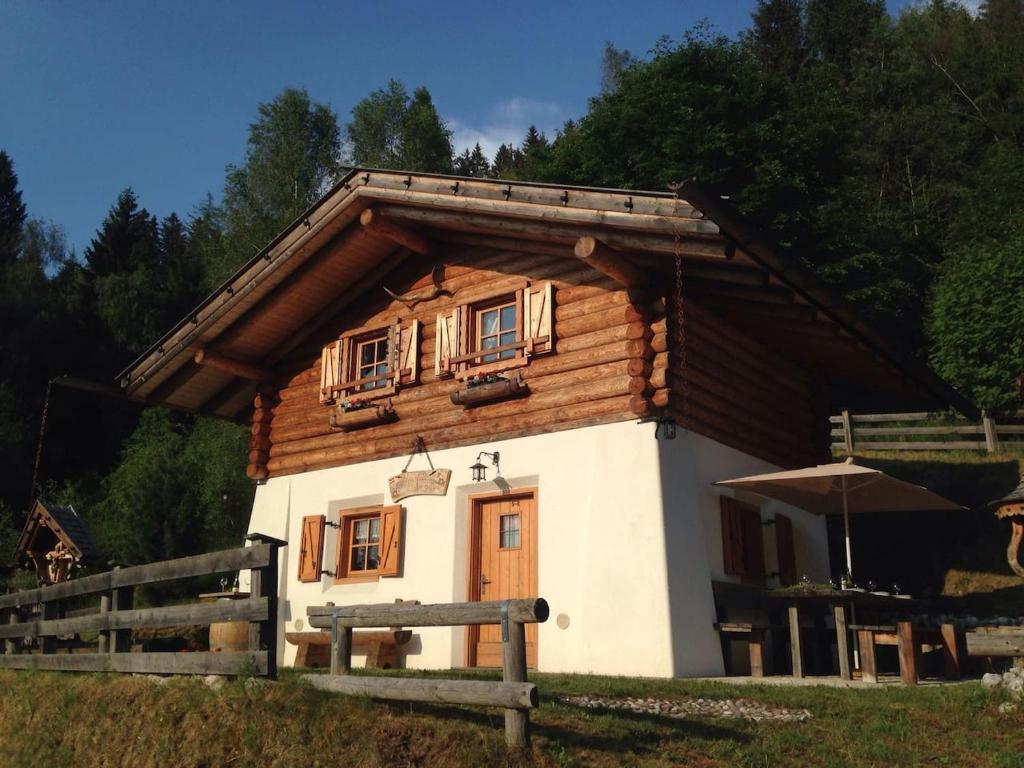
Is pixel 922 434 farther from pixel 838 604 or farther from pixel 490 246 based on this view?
pixel 490 246

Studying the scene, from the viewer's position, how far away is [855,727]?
6.84 metres

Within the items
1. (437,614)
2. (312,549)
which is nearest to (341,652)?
(437,614)

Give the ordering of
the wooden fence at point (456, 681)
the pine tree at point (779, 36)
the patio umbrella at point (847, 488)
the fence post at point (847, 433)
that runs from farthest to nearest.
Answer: the pine tree at point (779, 36) → the fence post at point (847, 433) → the patio umbrella at point (847, 488) → the wooden fence at point (456, 681)

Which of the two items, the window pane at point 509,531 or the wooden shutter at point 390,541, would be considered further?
the wooden shutter at point 390,541

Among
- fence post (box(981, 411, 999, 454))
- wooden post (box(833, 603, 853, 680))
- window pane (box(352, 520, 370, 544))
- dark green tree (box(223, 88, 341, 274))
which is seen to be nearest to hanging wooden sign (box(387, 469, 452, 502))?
window pane (box(352, 520, 370, 544))

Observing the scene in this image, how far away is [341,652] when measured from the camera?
7.11 metres

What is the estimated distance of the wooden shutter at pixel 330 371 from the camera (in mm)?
14477

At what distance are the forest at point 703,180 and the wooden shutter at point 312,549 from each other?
833cm

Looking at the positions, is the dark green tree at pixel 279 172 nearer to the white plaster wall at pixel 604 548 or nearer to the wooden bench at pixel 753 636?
the white plaster wall at pixel 604 548

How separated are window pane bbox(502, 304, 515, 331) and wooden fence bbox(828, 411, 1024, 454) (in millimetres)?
11000

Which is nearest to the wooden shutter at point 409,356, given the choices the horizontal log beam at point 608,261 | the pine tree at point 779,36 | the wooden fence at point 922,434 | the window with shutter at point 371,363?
the window with shutter at point 371,363

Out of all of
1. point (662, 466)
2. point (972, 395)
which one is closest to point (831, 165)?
point (972, 395)

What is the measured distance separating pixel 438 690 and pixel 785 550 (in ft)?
27.8

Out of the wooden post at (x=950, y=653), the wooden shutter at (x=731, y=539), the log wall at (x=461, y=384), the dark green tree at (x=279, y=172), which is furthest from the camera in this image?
the dark green tree at (x=279, y=172)
